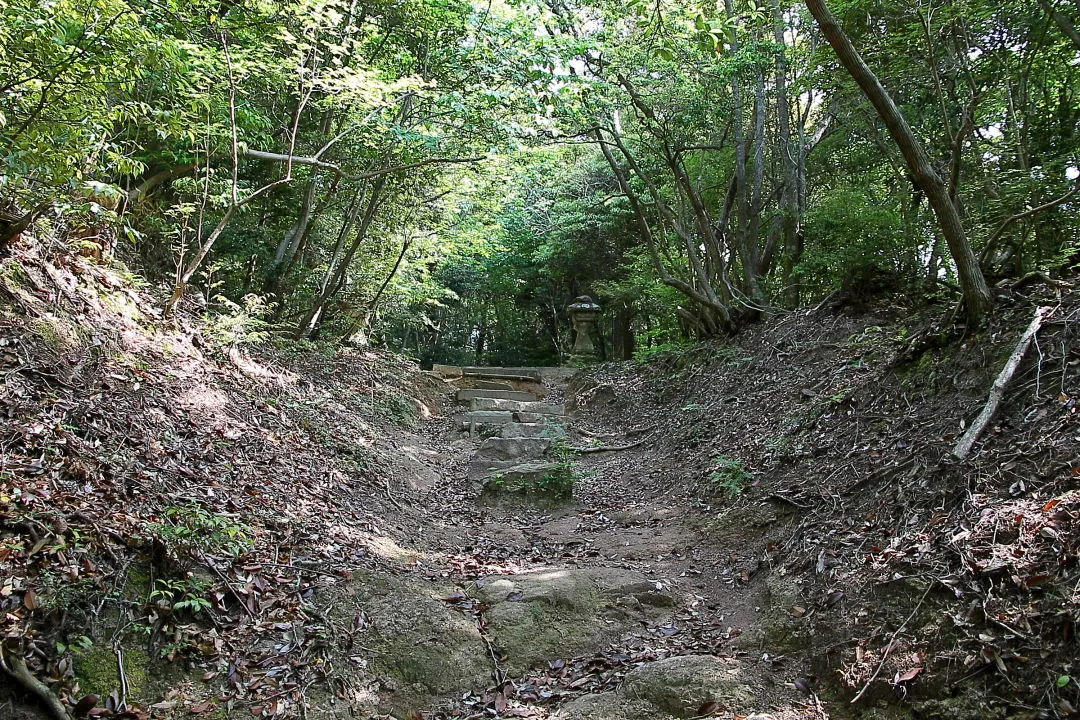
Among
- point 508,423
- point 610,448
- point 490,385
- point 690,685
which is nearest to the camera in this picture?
point 690,685

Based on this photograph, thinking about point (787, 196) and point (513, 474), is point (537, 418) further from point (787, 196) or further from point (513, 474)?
point (787, 196)

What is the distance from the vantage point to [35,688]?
94.6 inches

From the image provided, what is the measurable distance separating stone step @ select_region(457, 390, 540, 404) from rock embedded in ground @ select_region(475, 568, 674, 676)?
24.0ft

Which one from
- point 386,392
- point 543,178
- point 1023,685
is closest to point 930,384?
point 1023,685

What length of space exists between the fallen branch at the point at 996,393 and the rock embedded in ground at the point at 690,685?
6.08 feet

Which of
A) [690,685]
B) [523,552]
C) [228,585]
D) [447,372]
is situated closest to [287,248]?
[447,372]

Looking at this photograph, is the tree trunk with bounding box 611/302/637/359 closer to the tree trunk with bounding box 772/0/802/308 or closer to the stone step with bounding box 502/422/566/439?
the tree trunk with bounding box 772/0/802/308

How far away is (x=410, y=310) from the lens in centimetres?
1698

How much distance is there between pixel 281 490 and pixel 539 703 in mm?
2783

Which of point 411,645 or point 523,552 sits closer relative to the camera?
point 411,645

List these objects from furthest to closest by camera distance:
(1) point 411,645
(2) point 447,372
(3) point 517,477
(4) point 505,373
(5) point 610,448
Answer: (4) point 505,373, (2) point 447,372, (5) point 610,448, (3) point 517,477, (1) point 411,645

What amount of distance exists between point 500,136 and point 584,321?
9.47 m

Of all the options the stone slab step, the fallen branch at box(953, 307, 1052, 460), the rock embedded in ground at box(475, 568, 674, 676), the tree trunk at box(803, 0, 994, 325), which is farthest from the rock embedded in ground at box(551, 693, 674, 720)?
the stone slab step

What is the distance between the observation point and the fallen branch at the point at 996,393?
12.1 ft
